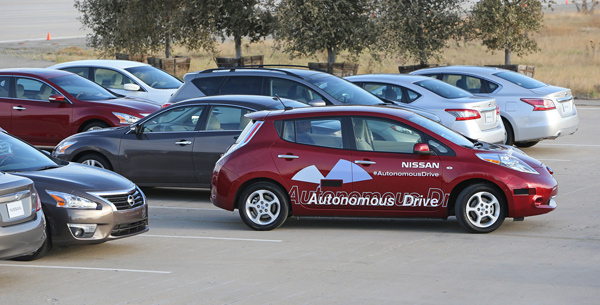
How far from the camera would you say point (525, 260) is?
340 inches

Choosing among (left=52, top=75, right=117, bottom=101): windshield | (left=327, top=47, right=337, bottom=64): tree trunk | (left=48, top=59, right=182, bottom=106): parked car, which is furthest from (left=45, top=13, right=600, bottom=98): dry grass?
(left=52, top=75, right=117, bottom=101): windshield

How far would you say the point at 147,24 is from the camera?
108ft

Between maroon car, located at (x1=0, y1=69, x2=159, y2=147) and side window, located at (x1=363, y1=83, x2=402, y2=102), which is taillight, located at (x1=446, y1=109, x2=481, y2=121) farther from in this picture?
maroon car, located at (x1=0, y1=69, x2=159, y2=147)

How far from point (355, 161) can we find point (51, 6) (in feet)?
299

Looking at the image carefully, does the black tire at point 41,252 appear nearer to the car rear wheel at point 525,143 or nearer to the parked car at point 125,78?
the parked car at point 125,78

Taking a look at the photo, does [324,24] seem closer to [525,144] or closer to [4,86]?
[525,144]

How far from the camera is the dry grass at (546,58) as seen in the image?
30.8 m

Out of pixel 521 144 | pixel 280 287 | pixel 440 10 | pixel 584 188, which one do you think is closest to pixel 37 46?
pixel 440 10

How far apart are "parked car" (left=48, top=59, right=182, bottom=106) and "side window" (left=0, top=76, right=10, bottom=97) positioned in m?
3.03

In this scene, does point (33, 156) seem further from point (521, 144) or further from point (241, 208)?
point (521, 144)

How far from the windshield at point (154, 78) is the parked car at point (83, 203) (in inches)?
424

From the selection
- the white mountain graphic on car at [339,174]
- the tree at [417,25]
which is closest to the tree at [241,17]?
the tree at [417,25]

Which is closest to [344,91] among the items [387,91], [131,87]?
[387,91]

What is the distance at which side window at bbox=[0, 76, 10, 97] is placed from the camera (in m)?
16.5
